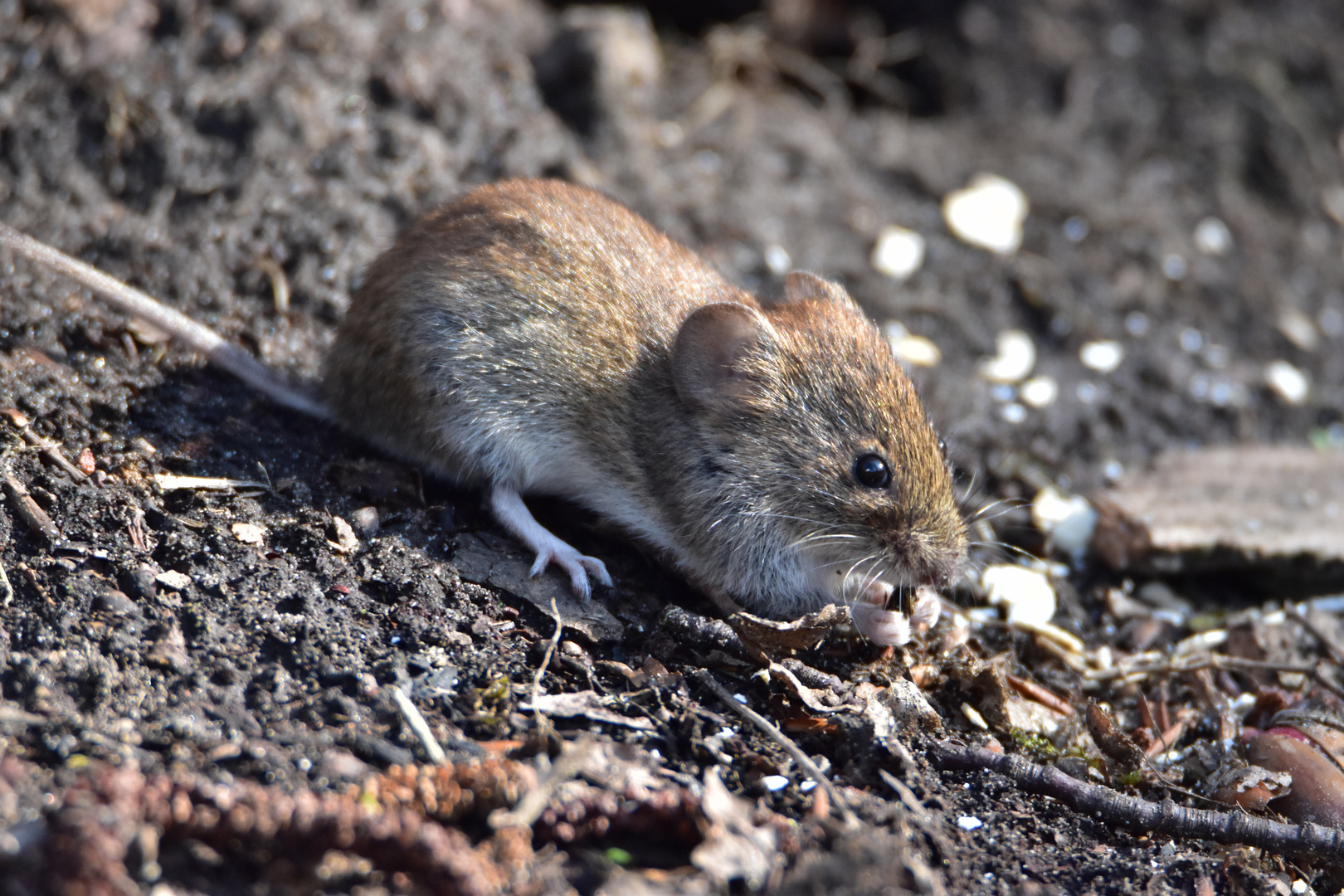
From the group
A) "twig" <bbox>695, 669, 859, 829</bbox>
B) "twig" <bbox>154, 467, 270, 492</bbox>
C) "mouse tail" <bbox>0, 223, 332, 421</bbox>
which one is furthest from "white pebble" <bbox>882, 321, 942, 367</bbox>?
"twig" <bbox>154, 467, 270, 492</bbox>

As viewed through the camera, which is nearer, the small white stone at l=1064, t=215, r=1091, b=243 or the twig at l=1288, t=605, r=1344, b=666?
the twig at l=1288, t=605, r=1344, b=666

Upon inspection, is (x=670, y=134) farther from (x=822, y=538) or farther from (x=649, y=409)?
(x=822, y=538)

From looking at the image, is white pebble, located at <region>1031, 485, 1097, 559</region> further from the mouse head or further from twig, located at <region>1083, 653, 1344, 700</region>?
the mouse head

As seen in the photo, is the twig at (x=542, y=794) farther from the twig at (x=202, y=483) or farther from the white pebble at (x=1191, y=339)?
the white pebble at (x=1191, y=339)

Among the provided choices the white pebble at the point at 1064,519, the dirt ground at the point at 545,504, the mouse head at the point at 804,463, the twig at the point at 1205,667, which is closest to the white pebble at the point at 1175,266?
the dirt ground at the point at 545,504

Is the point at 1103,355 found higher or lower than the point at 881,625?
higher

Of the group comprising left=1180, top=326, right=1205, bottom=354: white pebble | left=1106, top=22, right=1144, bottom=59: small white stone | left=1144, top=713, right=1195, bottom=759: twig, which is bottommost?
left=1144, top=713, right=1195, bottom=759: twig

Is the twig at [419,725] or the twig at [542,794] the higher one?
the twig at [542,794]

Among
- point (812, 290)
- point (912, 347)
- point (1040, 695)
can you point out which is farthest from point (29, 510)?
point (912, 347)
